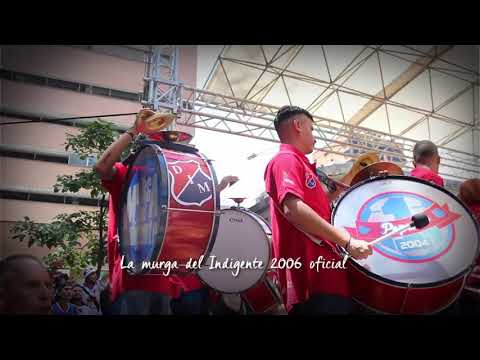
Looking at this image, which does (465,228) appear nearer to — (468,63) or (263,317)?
(263,317)

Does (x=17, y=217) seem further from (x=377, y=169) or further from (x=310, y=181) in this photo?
(x=377, y=169)

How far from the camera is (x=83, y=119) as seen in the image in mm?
3221

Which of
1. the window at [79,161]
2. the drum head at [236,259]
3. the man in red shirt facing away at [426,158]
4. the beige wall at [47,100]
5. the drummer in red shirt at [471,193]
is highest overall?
the beige wall at [47,100]

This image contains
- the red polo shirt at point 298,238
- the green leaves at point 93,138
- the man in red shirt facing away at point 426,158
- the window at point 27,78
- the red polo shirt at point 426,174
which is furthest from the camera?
the green leaves at point 93,138

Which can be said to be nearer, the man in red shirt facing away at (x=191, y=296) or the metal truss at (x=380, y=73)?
the man in red shirt facing away at (x=191, y=296)

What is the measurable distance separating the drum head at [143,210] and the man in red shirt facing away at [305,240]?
0.68 meters

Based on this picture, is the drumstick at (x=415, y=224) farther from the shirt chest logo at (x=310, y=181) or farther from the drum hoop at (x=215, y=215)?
the drum hoop at (x=215, y=215)

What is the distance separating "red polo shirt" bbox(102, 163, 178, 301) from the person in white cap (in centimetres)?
18

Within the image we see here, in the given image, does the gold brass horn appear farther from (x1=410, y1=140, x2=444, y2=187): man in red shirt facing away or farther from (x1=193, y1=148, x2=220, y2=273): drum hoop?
(x1=410, y1=140, x2=444, y2=187): man in red shirt facing away

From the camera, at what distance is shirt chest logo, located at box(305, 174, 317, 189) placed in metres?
2.29

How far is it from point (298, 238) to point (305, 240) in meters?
0.04

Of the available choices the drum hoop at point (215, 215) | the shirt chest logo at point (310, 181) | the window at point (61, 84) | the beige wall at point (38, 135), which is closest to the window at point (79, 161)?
the beige wall at point (38, 135)

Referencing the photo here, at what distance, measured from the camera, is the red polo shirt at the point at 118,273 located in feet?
8.19
